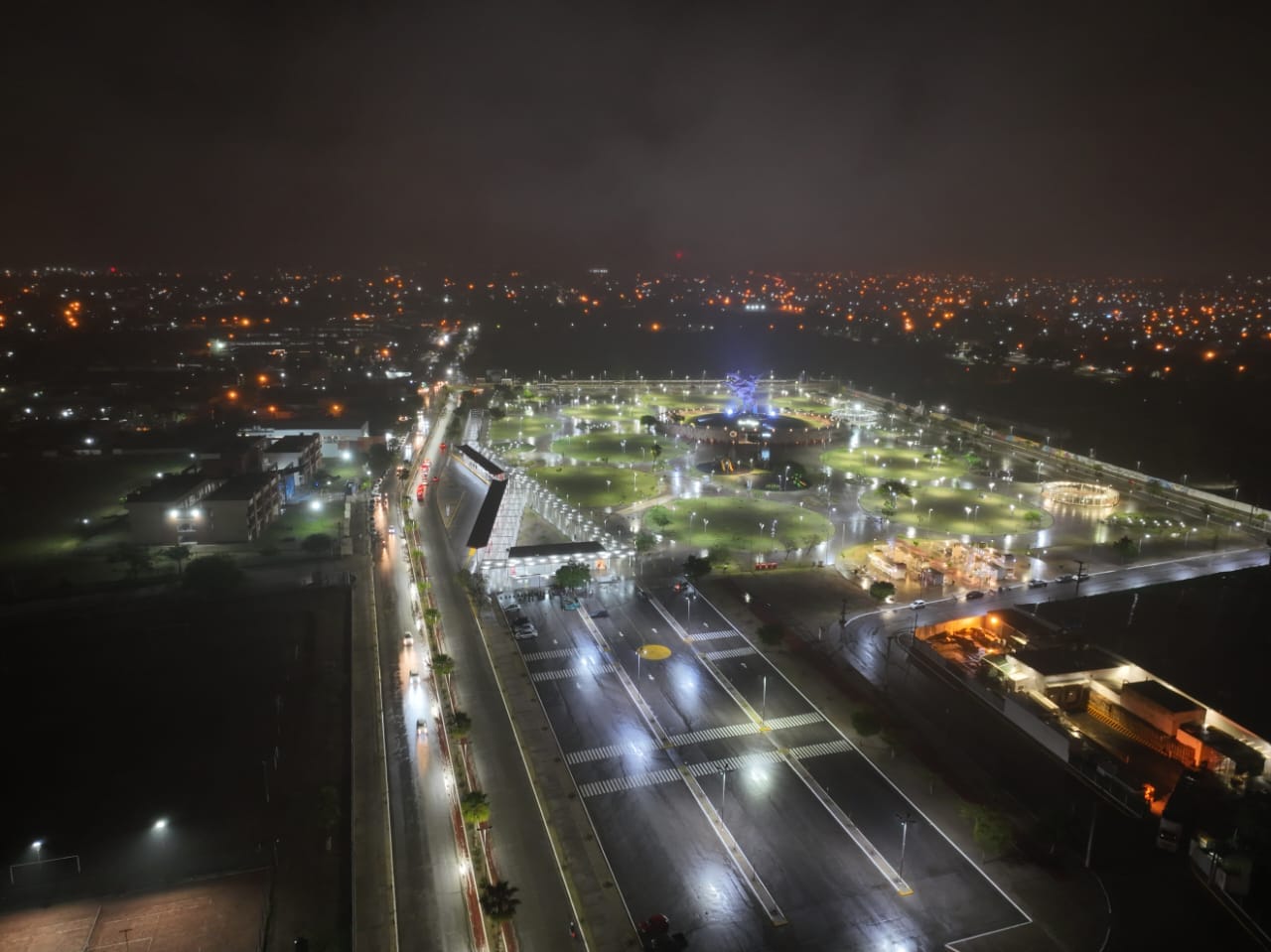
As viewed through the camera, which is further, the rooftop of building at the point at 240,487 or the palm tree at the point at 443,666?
the rooftop of building at the point at 240,487

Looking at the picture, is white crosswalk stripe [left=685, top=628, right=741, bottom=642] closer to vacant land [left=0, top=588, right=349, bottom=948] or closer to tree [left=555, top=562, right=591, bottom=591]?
tree [left=555, top=562, right=591, bottom=591]

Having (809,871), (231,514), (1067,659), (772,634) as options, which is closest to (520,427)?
(231,514)

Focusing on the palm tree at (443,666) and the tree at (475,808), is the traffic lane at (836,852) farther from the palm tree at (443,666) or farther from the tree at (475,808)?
the palm tree at (443,666)

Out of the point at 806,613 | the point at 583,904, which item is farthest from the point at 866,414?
the point at 583,904

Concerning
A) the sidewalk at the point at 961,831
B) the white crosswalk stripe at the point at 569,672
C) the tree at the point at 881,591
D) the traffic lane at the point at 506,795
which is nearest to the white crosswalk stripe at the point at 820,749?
the sidewalk at the point at 961,831

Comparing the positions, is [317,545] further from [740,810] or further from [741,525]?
[740,810]
